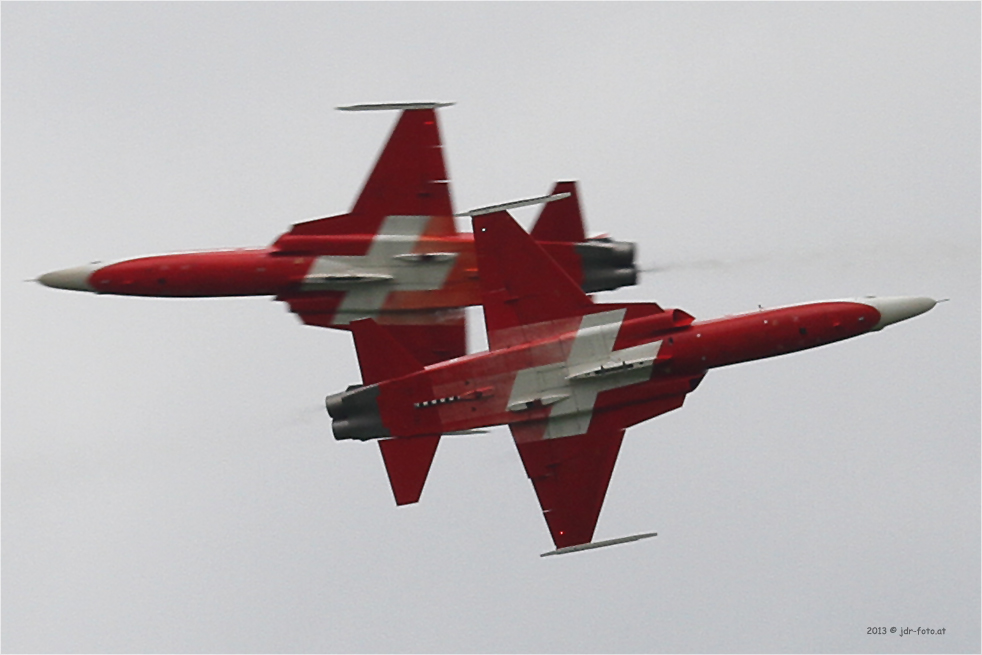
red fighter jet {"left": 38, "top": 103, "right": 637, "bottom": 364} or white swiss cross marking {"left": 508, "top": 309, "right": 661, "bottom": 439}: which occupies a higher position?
red fighter jet {"left": 38, "top": 103, "right": 637, "bottom": 364}

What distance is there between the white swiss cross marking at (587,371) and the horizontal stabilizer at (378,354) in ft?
7.89

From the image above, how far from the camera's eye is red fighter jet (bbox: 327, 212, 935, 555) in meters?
48.6

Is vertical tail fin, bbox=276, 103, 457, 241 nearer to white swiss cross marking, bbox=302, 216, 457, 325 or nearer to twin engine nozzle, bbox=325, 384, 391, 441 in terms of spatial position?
white swiss cross marking, bbox=302, 216, 457, 325

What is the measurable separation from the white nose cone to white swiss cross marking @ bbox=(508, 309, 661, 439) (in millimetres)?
4688

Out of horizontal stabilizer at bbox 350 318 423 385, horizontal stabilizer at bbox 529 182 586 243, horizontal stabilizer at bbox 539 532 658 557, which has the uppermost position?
→ horizontal stabilizer at bbox 529 182 586 243

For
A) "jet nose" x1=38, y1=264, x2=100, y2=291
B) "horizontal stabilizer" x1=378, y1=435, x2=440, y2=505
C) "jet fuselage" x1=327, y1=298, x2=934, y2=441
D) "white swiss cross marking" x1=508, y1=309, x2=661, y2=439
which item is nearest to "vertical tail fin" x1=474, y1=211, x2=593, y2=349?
"jet fuselage" x1=327, y1=298, x2=934, y2=441

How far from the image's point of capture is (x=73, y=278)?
50500mm

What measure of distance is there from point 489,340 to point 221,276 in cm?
605

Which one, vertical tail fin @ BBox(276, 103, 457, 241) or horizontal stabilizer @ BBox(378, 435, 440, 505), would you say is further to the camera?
vertical tail fin @ BBox(276, 103, 457, 241)

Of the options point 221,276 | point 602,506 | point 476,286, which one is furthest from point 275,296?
point 602,506

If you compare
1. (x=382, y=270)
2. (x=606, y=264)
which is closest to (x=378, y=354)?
(x=382, y=270)

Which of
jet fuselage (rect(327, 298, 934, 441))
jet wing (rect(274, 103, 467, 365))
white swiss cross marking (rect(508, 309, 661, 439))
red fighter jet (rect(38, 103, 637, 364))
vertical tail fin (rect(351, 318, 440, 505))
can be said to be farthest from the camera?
jet wing (rect(274, 103, 467, 365))

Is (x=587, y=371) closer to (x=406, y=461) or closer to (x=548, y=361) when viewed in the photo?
(x=548, y=361)

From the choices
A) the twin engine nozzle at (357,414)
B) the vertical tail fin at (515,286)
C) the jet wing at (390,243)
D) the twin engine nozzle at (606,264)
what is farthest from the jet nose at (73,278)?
the twin engine nozzle at (606,264)
